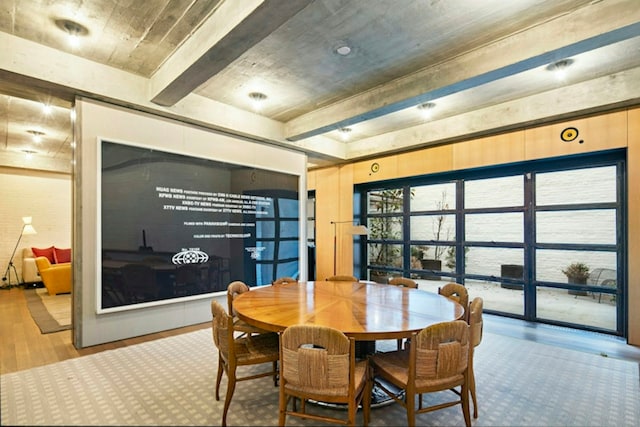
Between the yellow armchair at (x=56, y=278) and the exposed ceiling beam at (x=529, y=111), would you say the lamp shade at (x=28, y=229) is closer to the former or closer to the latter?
the yellow armchair at (x=56, y=278)

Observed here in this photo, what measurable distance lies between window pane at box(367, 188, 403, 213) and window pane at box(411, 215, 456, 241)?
0.47 m

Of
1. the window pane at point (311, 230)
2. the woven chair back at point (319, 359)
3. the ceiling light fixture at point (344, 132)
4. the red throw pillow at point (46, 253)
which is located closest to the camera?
the woven chair back at point (319, 359)

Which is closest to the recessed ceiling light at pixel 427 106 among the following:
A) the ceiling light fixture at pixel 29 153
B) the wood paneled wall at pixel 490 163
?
the wood paneled wall at pixel 490 163

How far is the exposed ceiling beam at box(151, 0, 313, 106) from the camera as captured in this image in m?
2.30

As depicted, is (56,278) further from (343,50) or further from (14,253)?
(343,50)

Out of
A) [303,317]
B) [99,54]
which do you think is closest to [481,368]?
[303,317]

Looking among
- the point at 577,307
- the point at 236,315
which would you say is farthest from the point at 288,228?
the point at 577,307

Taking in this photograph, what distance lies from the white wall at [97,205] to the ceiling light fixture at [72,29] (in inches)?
27.5

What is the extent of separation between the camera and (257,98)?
4398mm

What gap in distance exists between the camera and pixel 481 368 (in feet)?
10.1

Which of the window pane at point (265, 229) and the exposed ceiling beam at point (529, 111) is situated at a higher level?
the exposed ceiling beam at point (529, 111)

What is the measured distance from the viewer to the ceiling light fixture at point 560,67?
340 centimetres

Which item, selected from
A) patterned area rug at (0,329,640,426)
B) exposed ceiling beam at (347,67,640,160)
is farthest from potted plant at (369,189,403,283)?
patterned area rug at (0,329,640,426)

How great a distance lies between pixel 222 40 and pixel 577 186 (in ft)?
15.9
